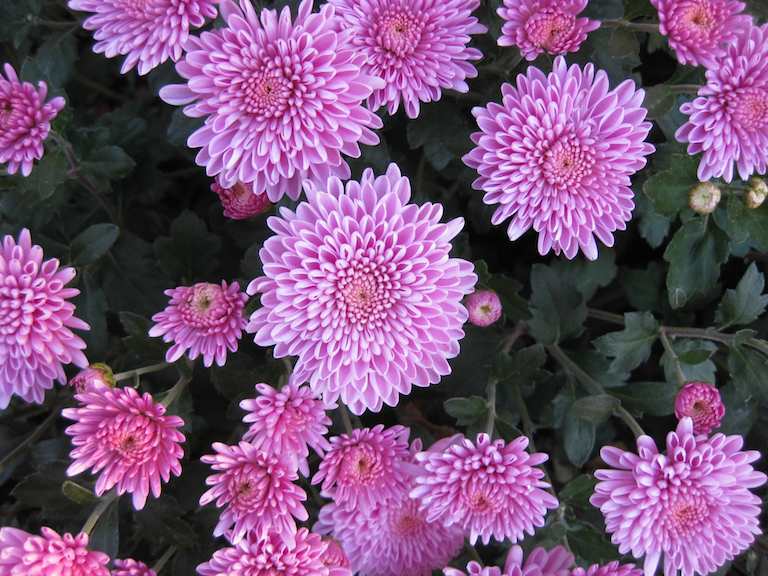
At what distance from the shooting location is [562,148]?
1.52 m

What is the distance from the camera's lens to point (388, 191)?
1506mm

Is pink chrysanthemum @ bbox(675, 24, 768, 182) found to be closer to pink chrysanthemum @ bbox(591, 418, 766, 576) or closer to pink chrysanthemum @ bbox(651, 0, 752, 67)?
pink chrysanthemum @ bbox(651, 0, 752, 67)

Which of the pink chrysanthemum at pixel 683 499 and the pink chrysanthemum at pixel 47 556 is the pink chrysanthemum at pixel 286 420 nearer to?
the pink chrysanthemum at pixel 47 556

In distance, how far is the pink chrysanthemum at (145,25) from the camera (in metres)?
1.54

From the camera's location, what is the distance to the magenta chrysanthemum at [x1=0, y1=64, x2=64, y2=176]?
5.42 feet

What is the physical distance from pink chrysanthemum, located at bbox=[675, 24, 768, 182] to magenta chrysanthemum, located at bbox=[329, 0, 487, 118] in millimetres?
492

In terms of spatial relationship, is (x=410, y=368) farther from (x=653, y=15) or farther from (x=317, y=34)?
(x=653, y=15)

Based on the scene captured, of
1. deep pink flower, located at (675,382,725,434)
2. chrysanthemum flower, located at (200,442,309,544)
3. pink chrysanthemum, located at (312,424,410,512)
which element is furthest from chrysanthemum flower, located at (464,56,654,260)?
chrysanthemum flower, located at (200,442,309,544)

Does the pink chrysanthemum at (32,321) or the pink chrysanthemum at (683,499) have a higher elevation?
the pink chrysanthemum at (32,321)

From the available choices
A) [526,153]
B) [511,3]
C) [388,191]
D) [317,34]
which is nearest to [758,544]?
[526,153]

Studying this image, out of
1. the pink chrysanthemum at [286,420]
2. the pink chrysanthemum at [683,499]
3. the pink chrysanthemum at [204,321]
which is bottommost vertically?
the pink chrysanthemum at [683,499]

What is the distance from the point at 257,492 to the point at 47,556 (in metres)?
0.40

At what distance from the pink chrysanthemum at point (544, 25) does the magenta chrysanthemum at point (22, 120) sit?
98cm

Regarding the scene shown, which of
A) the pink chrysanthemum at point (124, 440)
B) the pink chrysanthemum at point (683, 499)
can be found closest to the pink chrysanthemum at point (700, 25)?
the pink chrysanthemum at point (683, 499)
